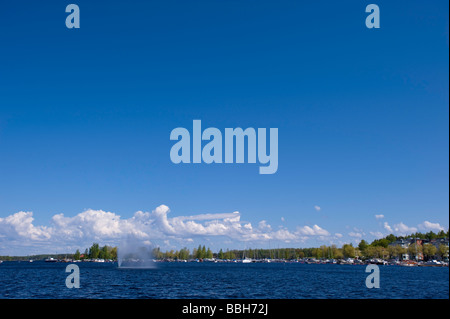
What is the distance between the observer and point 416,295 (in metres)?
66.1
